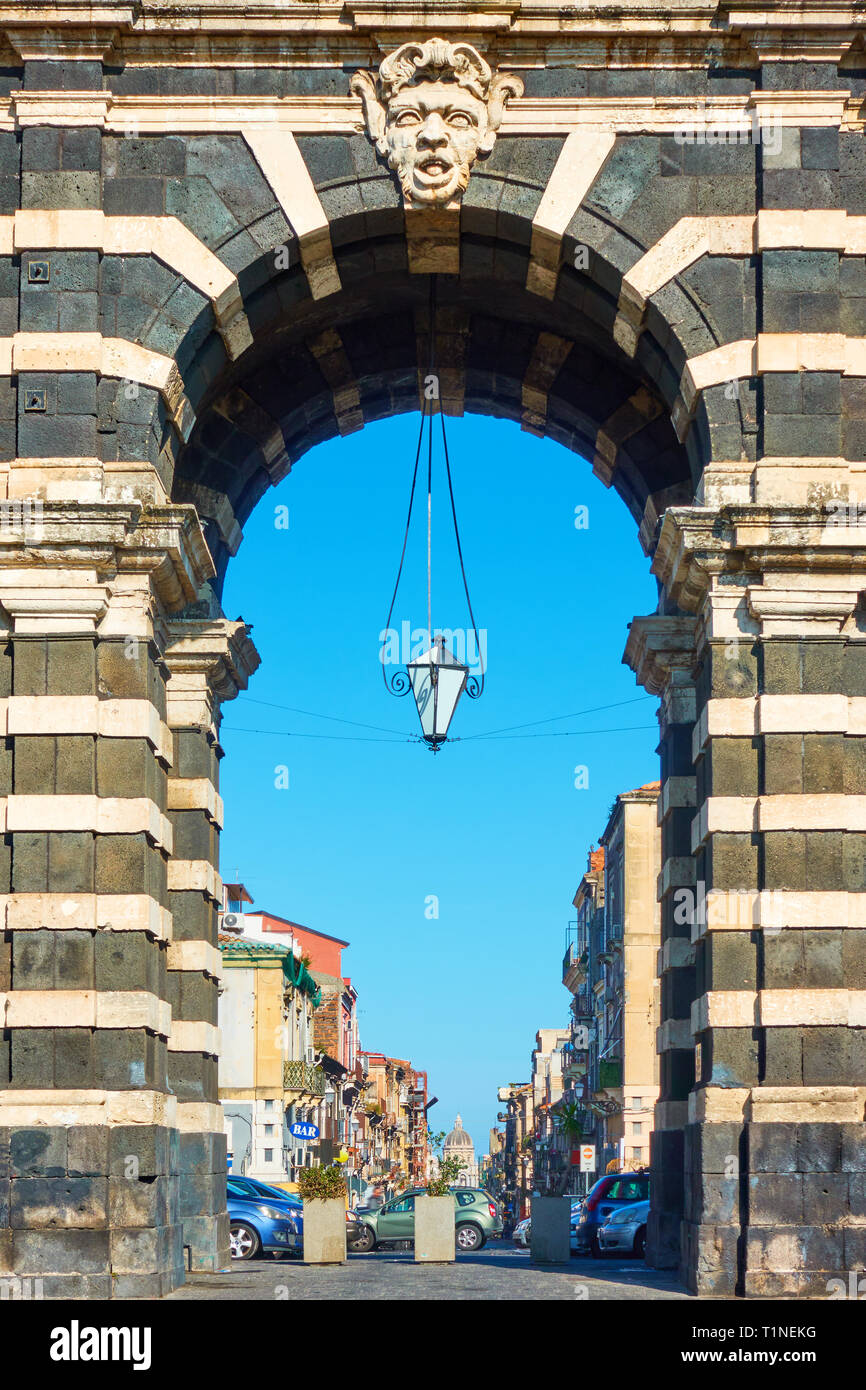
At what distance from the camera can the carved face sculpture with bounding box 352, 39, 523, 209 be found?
2097 centimetres

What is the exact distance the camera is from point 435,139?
20.9 meters

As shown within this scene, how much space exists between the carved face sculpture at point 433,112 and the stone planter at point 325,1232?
Answer: 13.2 metres

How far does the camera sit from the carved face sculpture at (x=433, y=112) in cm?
2097

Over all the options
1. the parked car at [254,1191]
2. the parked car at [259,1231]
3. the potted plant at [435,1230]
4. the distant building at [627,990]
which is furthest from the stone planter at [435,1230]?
the distant building at [627,990]

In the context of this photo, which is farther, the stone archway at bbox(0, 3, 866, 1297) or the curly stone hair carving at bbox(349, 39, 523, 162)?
the curly stone hair carving at bbox(349, 39, 523, 162)

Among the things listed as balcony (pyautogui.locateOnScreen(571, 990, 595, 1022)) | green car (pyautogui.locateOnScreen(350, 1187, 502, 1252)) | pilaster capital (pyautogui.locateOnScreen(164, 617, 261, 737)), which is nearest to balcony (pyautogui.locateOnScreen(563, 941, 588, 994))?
balcony (pyautogui.locateOnScreen(571, 990, 595, 1022))

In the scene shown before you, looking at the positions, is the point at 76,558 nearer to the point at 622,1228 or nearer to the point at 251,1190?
the point at 251,1190

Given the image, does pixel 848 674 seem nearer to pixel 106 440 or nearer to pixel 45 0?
pixel 106 440

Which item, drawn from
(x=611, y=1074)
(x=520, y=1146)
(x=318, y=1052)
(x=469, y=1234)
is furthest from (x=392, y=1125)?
(x=469, y=1234)

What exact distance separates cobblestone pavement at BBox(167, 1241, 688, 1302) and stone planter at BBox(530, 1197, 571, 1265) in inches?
11.3

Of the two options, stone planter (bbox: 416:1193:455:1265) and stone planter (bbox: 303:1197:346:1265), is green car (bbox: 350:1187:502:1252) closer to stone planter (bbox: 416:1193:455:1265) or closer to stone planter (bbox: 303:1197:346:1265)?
stone planter (bbox: 303:1197:346:1265)

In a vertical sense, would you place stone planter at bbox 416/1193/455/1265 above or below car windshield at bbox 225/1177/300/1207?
above

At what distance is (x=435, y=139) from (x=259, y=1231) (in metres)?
17.6
